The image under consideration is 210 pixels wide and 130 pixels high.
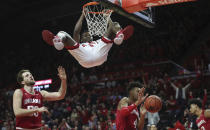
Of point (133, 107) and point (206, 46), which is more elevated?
point (206, 46)

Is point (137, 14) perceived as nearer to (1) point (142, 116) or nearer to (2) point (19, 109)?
(1) point (142, 116)

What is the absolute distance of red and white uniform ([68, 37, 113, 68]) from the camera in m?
5.53

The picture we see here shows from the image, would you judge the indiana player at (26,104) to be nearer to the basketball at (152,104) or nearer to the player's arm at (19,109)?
the player's arm at (19,109)

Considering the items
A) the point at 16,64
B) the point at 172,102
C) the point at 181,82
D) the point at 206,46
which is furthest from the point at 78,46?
the point at 16,64

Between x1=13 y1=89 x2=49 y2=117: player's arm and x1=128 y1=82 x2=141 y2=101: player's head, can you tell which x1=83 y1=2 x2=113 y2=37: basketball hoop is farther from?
x1=13 y1=89 x2=49 y2=117: player's arm

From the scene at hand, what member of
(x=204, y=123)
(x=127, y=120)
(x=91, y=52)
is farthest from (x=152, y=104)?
(x=91, y=52)

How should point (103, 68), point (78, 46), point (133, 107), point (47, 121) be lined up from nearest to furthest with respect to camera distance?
point (133, 107), point (78, 46), point (47, 121), point (103, 68)

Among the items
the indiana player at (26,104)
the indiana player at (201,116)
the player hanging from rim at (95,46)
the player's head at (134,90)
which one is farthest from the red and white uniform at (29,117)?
the indiana player at (201,116)

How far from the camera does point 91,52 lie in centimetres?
557

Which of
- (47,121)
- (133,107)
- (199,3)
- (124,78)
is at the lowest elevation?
(47,121)

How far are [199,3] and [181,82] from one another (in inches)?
253

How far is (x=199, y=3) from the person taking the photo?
16.5 m

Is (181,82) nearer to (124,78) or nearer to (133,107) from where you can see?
(124,78)

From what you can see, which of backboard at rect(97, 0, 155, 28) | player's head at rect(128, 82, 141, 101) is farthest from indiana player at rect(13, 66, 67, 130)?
backboard at rect(97, 0, 155, 28)
